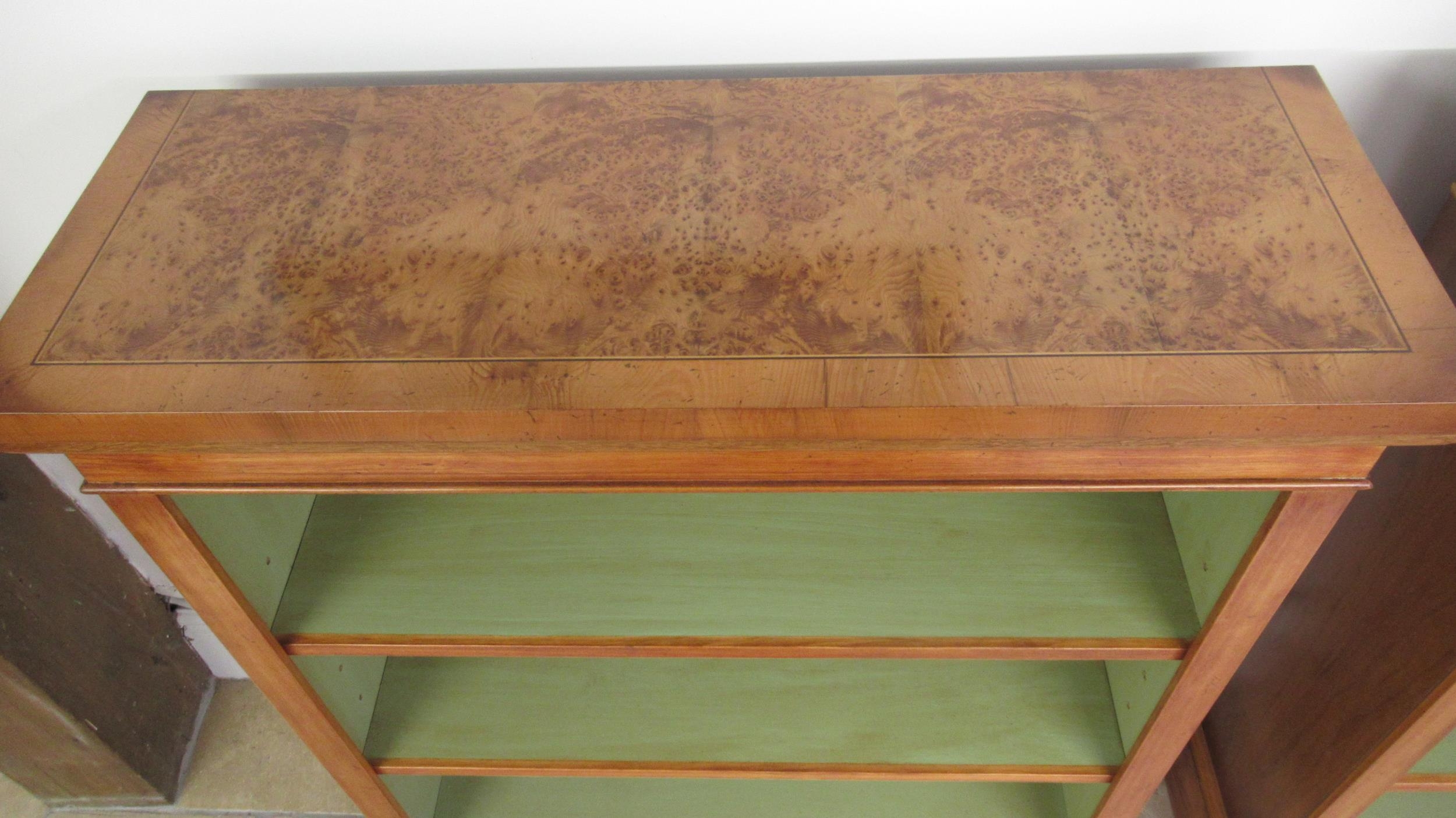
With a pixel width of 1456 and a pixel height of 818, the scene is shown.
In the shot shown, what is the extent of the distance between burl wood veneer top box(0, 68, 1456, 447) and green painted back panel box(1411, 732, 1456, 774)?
743 mm

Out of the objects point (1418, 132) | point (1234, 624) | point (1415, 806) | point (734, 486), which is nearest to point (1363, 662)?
point (1234, 624)

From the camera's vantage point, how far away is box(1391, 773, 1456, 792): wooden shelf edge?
1.18 meters

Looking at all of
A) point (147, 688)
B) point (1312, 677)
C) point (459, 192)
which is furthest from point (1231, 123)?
point (147, 688)

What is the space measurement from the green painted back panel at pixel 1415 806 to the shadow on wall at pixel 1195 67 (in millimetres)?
935

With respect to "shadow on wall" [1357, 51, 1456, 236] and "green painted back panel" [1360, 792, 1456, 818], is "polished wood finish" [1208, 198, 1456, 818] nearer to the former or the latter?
A: "shadow on wall" [1357, 51, 1456, 236]

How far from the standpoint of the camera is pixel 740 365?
71 centimetres

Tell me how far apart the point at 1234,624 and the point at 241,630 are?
95 cm

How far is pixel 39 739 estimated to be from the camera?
5.05 ft

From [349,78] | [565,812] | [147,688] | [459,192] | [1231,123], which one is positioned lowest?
[565,812]

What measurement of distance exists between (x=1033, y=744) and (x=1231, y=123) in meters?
0.77

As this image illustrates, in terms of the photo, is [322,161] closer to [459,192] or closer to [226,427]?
[459,192]

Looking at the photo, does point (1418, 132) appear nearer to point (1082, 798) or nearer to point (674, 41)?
point (674, 41)

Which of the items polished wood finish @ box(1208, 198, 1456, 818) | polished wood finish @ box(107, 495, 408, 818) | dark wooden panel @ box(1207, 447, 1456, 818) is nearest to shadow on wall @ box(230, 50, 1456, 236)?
polished wood finish @ box(1208, 198, 1456, 818)

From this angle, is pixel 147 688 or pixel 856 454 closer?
pixel 856 454
